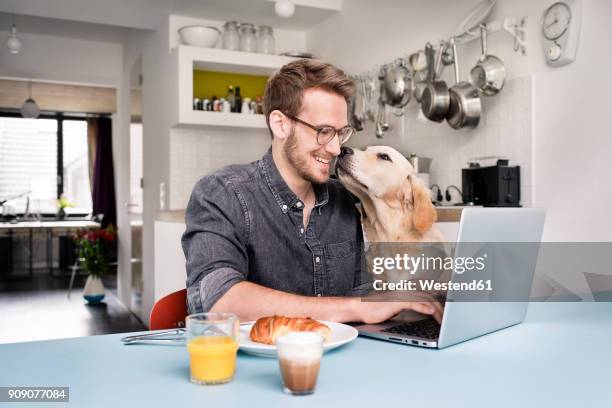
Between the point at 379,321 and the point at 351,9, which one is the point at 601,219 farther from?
the point at 351,9

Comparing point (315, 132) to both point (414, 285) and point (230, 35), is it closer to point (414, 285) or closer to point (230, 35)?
point (414, 285)

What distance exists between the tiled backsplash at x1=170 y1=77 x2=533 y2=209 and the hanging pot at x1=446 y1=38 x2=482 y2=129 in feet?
0.23

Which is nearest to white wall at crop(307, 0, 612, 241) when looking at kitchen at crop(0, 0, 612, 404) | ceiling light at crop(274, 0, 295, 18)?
kitchen at crop(0, 0, 612, 404)

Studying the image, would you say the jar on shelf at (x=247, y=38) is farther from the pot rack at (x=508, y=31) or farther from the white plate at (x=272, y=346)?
the white plate at (x=272, y=346)

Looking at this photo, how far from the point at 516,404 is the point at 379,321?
446 millimetres

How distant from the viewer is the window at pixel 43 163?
30.8 feet

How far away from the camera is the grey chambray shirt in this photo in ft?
4.69

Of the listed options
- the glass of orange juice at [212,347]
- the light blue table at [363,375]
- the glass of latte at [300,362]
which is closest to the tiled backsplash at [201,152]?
the light blue table at [363,375]

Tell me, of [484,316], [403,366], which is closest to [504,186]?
[484,316]

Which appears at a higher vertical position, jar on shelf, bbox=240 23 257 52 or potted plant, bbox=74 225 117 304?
jar on shelf, bbox=240 23 257 52

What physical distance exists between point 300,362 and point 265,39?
4.06 m

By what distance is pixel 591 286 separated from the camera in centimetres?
251

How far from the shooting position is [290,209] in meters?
1.60

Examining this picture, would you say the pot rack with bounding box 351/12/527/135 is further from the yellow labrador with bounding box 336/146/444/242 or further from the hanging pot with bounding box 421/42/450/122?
the yellow labrador with bounding box 336/146/444/242
